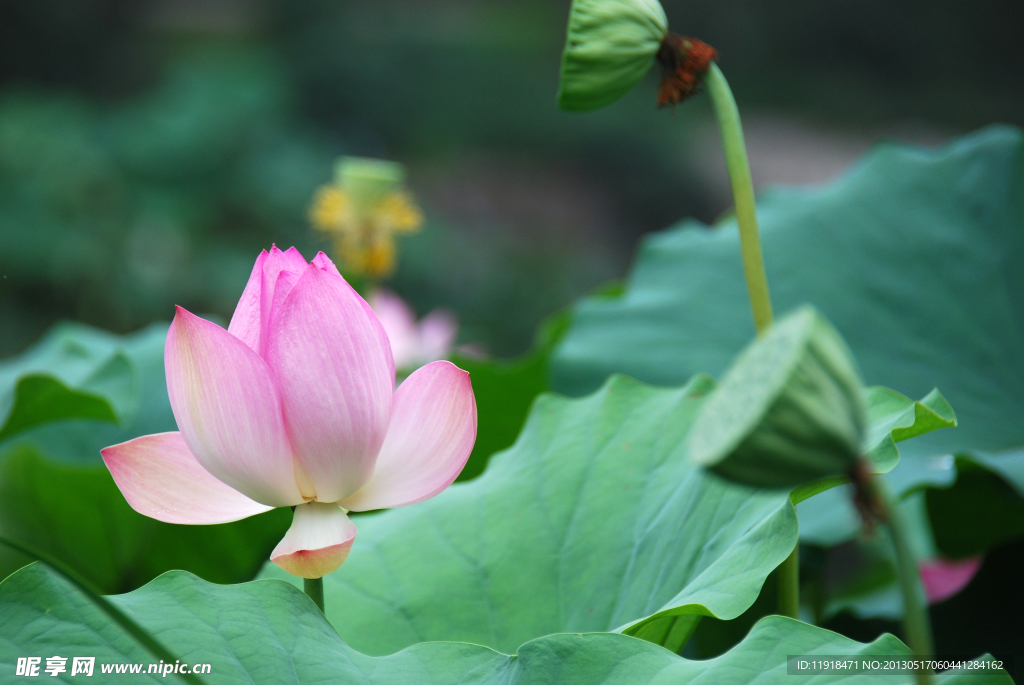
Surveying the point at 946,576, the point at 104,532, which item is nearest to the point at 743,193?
the point at 946,576

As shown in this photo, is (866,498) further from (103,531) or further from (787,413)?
(103,531)

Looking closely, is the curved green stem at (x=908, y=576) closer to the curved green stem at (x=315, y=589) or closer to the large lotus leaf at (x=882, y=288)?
the curved green stem at (x=315, y=589)

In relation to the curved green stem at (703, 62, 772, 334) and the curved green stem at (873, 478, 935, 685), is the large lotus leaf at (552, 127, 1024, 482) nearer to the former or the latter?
the curved green stem at (703, 62, 772, 334)

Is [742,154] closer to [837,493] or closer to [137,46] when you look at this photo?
[837,493]

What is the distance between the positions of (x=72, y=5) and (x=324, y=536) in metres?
4.74

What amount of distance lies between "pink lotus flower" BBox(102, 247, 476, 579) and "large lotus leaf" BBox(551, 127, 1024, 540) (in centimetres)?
39

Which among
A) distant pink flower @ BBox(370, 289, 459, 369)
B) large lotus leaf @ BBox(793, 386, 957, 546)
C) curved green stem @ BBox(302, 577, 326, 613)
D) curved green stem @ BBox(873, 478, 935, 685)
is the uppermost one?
curved green stem @ BBox(873, 478, 935, 685)

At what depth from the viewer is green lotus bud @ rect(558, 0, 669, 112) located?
0.35 metres

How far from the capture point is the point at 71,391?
532 millimetres

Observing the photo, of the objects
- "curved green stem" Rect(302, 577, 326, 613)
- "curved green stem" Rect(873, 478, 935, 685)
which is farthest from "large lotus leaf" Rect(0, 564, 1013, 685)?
"curved green stem" Rect(873, 478, 935, 685)

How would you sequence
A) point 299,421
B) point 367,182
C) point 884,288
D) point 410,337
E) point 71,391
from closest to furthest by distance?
point 299,421, point 71,391, point 884,288, point 367,182, point 410,337

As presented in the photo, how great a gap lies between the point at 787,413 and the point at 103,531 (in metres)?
0.57

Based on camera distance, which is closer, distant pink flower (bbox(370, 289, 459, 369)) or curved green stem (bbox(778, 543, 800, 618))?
curved green stem (bbox(778, 543, 800, 618))

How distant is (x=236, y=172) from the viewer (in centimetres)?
350
